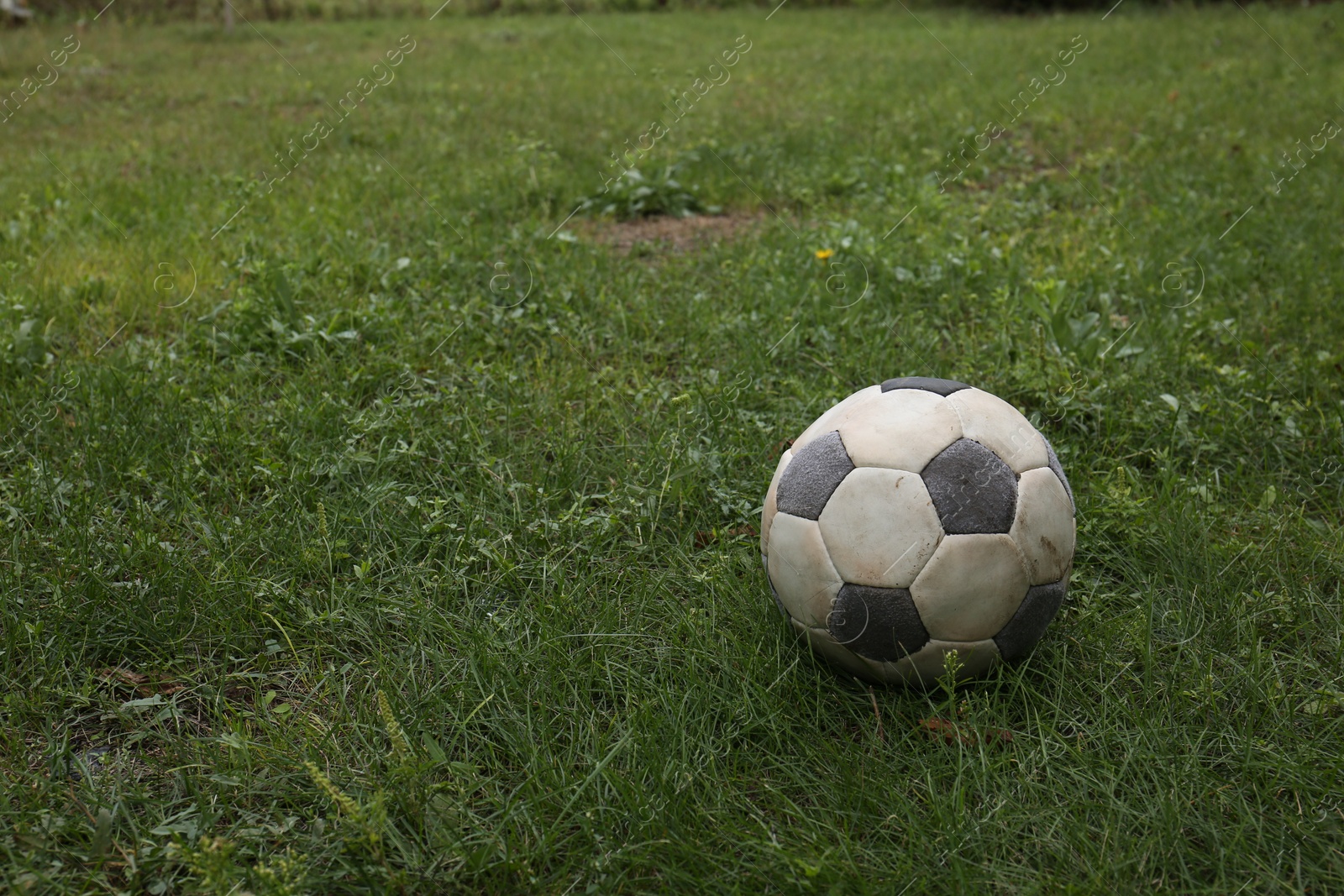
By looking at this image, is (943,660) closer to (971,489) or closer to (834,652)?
(834,652)

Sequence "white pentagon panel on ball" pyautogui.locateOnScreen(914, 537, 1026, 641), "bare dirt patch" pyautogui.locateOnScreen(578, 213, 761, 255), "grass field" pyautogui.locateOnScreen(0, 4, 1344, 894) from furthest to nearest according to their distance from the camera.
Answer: "bare dirt patch" pyautogui.locateOnScreen(578, 213, 761, 255), "white pentagon panel on ball" pyautogui.locateOnScreen(914, 537, 1026, 641), "grass field" pyautogui.locateOnScreen(0, 4, 1344, 894)

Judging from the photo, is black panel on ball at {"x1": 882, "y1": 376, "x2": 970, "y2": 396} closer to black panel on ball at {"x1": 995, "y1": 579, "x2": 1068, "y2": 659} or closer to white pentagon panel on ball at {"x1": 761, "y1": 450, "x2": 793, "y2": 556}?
white pentagon panel on ball at {"x1": 761, "y1": 450, "x2": 793, "y2": 556}

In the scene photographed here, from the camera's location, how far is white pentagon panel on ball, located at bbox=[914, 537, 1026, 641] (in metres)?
2.16

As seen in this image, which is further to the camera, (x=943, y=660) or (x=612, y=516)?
(x=612, y=516)

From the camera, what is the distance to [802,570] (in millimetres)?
2271

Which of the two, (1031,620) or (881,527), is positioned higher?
(881,527)

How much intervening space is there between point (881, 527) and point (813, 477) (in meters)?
0.23

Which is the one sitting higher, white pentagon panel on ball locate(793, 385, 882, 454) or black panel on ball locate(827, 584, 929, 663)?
white pentagon panel on ball locate(793, 385, 882, 454)

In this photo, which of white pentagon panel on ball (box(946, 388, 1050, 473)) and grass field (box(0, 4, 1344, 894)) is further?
white pentagon panel on ball (box(946, 388, 1050, 473))

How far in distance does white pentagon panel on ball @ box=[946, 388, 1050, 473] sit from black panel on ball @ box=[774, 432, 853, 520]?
31cm

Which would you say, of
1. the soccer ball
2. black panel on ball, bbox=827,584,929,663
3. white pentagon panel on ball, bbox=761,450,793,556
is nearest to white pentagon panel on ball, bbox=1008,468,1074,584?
the soccer ball

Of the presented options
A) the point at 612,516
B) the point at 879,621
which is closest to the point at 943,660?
the point at 879,621

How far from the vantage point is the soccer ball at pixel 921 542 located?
2178mm

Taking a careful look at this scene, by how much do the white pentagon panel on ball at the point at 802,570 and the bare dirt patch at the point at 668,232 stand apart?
9.64 ft
